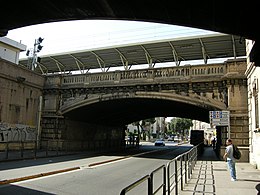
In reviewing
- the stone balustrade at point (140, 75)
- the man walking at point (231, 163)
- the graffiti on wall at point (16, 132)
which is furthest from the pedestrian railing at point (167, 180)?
the graffiti on wall at point (16, 132)

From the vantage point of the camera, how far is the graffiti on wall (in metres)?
20.9

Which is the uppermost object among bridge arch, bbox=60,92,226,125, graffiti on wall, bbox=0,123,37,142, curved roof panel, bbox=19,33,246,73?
curved roof panel, bbox=19,33,246,73

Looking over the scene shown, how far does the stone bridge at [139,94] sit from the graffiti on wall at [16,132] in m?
1.53

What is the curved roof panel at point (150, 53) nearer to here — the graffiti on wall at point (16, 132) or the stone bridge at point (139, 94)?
the stone bridge at point (139, 94)

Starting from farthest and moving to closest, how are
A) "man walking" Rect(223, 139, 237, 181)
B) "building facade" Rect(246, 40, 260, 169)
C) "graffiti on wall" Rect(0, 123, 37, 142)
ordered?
"graffiti on wall" Rect(0, 123, 37, 142) → "building facade" Rect(246, 40, 260, 169) → "man walking" Rect(223, 139, 237, 181)

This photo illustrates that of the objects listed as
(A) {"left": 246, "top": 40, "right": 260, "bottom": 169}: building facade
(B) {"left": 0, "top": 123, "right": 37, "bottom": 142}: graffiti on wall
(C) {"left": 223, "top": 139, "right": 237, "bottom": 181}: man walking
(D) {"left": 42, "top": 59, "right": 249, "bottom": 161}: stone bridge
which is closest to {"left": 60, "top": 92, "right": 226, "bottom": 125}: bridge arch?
(D) {"left": 42, "top": 59, "right": 249, "bottom": 161}: stone bridge

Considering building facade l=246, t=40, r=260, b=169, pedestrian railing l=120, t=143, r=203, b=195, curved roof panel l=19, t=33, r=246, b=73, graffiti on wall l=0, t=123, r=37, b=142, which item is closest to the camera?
pedestrian railing l=120, t=143, r=203, b=195

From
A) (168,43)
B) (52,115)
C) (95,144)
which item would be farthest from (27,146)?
(168,43)

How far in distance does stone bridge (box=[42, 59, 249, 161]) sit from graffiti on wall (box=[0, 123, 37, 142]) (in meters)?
1.53

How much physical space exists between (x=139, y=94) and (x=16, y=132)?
1017cm

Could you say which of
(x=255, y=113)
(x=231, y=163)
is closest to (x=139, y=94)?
(x=255, y=113)

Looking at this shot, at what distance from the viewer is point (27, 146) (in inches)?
932

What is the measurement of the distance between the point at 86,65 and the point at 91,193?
30.1m

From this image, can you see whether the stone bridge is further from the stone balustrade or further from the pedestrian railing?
the pedestrian railing
